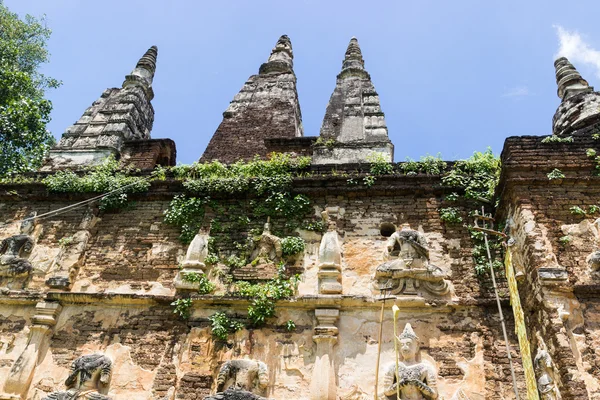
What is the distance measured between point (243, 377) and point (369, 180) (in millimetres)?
3249

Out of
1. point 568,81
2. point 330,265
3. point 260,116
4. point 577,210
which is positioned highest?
point 568,81

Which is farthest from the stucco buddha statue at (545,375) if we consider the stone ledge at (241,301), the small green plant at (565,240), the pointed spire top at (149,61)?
the pointed spire top at (149,61)

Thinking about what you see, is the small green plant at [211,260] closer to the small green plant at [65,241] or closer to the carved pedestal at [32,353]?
the carved pedestal at [32,353]

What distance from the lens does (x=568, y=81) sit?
9.90 metres


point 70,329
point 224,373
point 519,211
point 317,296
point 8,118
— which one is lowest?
point 224,373

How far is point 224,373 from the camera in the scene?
19.6 ft

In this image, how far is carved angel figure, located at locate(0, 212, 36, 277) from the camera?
24.0ft

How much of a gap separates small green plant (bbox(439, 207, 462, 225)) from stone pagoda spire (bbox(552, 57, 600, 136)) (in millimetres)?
2310

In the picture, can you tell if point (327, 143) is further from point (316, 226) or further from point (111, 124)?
point (111, 124)

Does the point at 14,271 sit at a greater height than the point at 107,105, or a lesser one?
lesser

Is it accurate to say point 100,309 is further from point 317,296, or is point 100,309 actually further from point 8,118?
point 8,118

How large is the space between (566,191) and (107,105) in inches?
358

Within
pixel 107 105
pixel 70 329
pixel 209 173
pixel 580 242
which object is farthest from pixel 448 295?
pixel 107 105

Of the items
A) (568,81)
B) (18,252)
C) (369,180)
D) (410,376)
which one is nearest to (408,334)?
(410,376)
